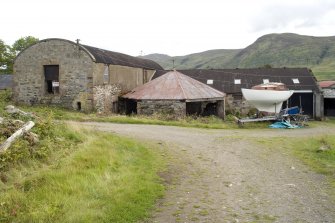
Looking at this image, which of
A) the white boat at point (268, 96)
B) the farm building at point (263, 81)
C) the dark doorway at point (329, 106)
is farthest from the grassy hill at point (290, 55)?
the white boat at point (268, 96)

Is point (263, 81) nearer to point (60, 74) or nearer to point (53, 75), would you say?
point (60, 74)

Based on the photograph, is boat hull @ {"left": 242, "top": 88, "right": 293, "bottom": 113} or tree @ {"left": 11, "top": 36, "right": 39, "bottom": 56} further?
tree @ {"left": 11, "top": 36, "right": 39, "bottom": 56}

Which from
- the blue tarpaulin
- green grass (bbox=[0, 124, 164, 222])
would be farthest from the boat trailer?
green grass (bbox=[0, 124, 164, 222])

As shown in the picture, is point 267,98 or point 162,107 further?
point 267,98

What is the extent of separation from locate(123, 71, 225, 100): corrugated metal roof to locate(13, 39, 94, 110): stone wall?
376 cm

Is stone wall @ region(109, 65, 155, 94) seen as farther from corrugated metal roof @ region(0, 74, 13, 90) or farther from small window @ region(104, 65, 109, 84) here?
corrugated metal roof @ region(0, 74, 13, 90)

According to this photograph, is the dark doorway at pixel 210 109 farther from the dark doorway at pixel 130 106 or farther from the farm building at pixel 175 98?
the dark doorway at pixel 130 106


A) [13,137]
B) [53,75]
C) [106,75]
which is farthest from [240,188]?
[53,75]

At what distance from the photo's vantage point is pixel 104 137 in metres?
13.1

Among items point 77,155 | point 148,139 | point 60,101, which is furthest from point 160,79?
point 77,155

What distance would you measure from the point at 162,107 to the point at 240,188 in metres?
16.4

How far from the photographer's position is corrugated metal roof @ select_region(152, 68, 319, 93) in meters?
33.7

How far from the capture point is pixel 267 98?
91.1 ft

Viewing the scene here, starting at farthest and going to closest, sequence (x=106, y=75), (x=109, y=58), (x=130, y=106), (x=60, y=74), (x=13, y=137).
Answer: (x=130, y=106) < (x=109, y=58) < (x=106, y=75) < (x=60, y=74) < (x=13, y=137)
